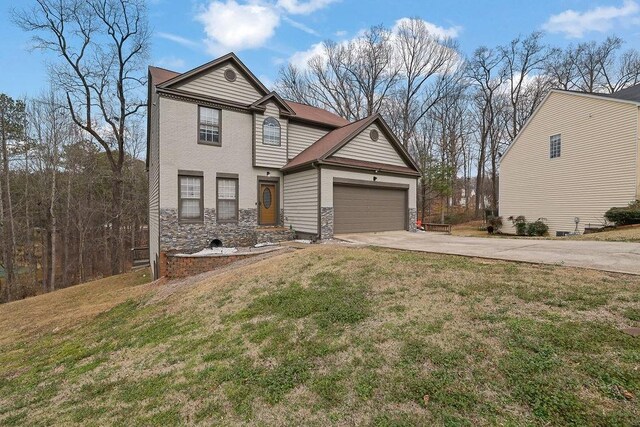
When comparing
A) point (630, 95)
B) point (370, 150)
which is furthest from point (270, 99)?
point (630, 95)

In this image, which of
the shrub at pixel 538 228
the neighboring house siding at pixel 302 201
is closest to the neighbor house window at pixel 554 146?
the shrub at pixel 538 228

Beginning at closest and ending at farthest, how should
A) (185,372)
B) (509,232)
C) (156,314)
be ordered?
(185,372), (156,314), (509,232)

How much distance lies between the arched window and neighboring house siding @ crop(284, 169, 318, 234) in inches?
64.9

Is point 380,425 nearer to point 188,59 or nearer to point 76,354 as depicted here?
point 76,354

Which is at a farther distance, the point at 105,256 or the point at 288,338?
the point at 105,256

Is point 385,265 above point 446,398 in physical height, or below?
above

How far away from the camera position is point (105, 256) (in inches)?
853

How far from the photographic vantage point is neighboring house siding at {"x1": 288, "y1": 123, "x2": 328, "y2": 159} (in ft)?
44.3

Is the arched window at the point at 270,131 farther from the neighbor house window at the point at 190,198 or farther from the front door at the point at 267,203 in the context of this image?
the neighbor house window at the point at 190,198

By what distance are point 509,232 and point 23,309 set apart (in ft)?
84.3

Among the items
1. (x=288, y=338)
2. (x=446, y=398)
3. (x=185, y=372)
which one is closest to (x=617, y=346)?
(x=446, y=398)

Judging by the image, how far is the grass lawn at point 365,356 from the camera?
2406 mm

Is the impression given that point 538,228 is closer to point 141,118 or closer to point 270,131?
point 270,131

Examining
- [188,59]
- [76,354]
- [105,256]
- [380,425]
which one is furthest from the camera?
[105,256]
